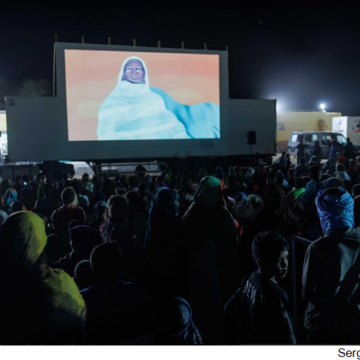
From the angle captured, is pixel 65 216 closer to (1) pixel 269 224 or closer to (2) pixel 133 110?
(1) pixel 269 224

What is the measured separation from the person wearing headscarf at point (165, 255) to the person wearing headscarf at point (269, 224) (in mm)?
519

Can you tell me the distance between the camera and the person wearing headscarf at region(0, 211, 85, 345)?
2080 mm

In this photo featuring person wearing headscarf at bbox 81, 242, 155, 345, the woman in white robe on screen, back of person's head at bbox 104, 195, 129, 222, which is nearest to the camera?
person wearing headscarf at bbox 81, 242, 155, 345

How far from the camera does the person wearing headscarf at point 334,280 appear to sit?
238 centimetres

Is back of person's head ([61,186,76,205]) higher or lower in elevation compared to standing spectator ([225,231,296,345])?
higher

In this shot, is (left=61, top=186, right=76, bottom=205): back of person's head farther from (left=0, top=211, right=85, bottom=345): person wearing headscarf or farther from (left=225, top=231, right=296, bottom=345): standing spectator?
(left=225, top=231, right=296, bottom=345): standing spectator

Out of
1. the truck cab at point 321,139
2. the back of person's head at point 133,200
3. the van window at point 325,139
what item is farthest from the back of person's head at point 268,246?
the van window at point 325,139

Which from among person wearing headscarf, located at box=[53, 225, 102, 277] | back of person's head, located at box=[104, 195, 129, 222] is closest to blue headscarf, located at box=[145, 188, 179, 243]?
person wearing headscarf, located at box=[53, 225, 102, 277]

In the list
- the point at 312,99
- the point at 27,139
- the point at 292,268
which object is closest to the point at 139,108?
the point at 27,139

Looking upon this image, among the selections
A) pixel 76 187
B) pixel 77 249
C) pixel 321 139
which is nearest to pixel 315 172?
pixel 77 249

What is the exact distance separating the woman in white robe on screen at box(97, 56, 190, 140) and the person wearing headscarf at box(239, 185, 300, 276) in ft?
41.2

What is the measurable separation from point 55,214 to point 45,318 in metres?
1.75

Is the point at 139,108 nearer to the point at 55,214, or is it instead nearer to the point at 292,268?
the point at 55,214

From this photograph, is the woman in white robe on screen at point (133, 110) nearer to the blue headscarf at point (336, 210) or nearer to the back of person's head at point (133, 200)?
the back of person's head at point (133, 200)
